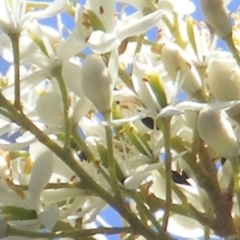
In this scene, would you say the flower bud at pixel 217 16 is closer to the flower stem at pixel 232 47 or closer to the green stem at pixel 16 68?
the flower stem at pixel 232 47

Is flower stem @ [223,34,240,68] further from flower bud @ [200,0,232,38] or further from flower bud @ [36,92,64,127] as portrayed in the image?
flower bud @ [36,92,64,127]

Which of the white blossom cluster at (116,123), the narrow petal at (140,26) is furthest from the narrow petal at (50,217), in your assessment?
the narrow petal at (140,26)

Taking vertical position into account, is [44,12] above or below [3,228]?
above

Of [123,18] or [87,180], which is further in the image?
[123,18]

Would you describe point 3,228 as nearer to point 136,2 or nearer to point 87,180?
point 87,180

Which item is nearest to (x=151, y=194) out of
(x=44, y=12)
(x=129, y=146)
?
(x=129, y=146)

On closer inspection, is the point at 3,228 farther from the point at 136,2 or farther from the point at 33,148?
the point at 136,2
